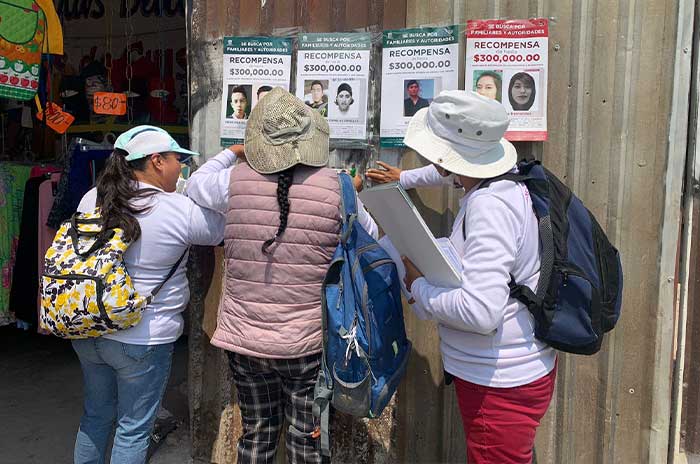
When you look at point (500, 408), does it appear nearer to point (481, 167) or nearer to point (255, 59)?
point (481, 167)

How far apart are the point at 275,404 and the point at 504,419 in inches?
38.7

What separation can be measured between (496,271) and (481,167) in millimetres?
364

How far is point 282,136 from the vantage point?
2.31 m

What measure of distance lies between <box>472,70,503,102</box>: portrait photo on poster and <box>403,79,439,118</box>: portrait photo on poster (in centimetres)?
20

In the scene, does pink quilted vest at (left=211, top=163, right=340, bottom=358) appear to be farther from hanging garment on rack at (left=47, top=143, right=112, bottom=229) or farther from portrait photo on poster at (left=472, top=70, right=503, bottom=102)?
hanging garment on rack at (left=47, top=143, right=112, bottom=229)

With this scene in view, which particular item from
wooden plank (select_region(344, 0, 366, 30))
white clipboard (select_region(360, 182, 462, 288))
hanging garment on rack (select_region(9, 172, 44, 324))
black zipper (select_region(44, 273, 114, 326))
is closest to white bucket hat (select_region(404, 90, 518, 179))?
white clipboard (select_region(360, 182, 462, 288))

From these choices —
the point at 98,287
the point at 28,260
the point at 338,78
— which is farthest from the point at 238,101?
the point at 28,260

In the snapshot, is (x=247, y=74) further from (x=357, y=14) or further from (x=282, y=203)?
(x=282, y=203)

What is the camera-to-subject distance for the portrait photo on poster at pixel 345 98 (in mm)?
3014

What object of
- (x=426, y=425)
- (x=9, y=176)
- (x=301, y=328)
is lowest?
(x=426, y=425)

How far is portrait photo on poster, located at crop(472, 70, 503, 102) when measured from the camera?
9.11 ft

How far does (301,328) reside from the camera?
92.6 inches

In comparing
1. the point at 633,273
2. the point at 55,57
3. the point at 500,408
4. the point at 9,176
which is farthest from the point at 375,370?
the point at 55,57

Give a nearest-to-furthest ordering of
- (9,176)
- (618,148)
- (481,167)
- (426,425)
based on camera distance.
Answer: (481,167) < (618,148) < (426,425) < (9,176)
